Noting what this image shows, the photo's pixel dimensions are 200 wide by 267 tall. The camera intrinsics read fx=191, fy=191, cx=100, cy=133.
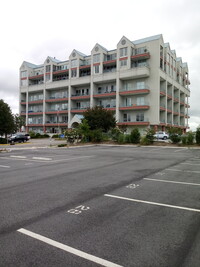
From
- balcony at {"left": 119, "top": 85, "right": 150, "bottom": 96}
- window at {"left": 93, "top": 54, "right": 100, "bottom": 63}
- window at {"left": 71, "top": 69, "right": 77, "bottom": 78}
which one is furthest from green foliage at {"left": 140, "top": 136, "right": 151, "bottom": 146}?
window at {"left": 71, "top": 69, "right": 77, "bottom": 78}

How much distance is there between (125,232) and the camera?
11.4ft

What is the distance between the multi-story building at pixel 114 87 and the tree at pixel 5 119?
16.7 metres

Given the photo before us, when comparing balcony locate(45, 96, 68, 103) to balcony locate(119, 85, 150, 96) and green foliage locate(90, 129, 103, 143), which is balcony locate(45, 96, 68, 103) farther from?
green foliage locate(90, 129, 103, 143)

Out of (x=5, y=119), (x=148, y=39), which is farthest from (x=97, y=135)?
(x=148, y=39)

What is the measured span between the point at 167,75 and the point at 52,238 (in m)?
55.2

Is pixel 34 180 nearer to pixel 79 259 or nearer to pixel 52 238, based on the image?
pixel 52 238

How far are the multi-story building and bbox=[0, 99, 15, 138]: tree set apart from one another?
16713 millimetres

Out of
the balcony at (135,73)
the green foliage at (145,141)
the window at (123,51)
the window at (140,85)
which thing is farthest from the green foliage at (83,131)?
the window at (123,51)

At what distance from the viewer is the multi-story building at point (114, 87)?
47500 mm

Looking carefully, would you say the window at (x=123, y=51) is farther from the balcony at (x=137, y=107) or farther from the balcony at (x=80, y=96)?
the balcony at (x=80, y=96)

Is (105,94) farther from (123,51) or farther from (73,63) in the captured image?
(73,63)

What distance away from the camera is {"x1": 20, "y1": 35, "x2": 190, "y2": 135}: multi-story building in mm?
47500

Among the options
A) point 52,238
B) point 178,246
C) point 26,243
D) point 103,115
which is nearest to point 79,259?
point 52,238

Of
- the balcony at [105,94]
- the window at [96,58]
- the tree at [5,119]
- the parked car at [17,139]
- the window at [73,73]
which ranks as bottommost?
the parked car at [17,139]
